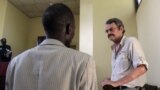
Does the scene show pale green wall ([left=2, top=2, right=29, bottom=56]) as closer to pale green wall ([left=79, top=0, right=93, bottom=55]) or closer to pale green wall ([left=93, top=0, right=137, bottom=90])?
pale green wall ([left=79, top=0, right=93, bottom=55])

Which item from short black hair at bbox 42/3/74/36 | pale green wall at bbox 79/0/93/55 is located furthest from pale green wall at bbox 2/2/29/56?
short black hair at bbox 42/3/74/36

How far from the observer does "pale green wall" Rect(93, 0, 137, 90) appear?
3.25 m

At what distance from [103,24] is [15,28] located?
279 cm

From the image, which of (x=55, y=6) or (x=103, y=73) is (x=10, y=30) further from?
(x=55, y=6)

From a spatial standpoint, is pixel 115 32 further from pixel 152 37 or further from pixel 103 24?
pixel 103 24

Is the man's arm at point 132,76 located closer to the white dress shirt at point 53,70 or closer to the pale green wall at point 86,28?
the white dress shirt at point 53,70

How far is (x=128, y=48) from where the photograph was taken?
5.24 ft

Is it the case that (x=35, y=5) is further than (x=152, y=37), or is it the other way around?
(x=35, y=5)

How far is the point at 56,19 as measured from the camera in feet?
2.54

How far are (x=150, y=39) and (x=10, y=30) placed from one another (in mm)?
3633

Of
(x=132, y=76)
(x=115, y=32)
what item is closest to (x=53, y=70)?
(x=132, y=76)

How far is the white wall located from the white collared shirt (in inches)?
26.3

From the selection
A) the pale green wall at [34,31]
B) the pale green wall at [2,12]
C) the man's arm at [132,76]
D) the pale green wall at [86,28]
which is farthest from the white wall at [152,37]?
the pale green wall at [34,31]

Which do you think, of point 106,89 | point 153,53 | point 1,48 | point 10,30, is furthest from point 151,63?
point 10,30
